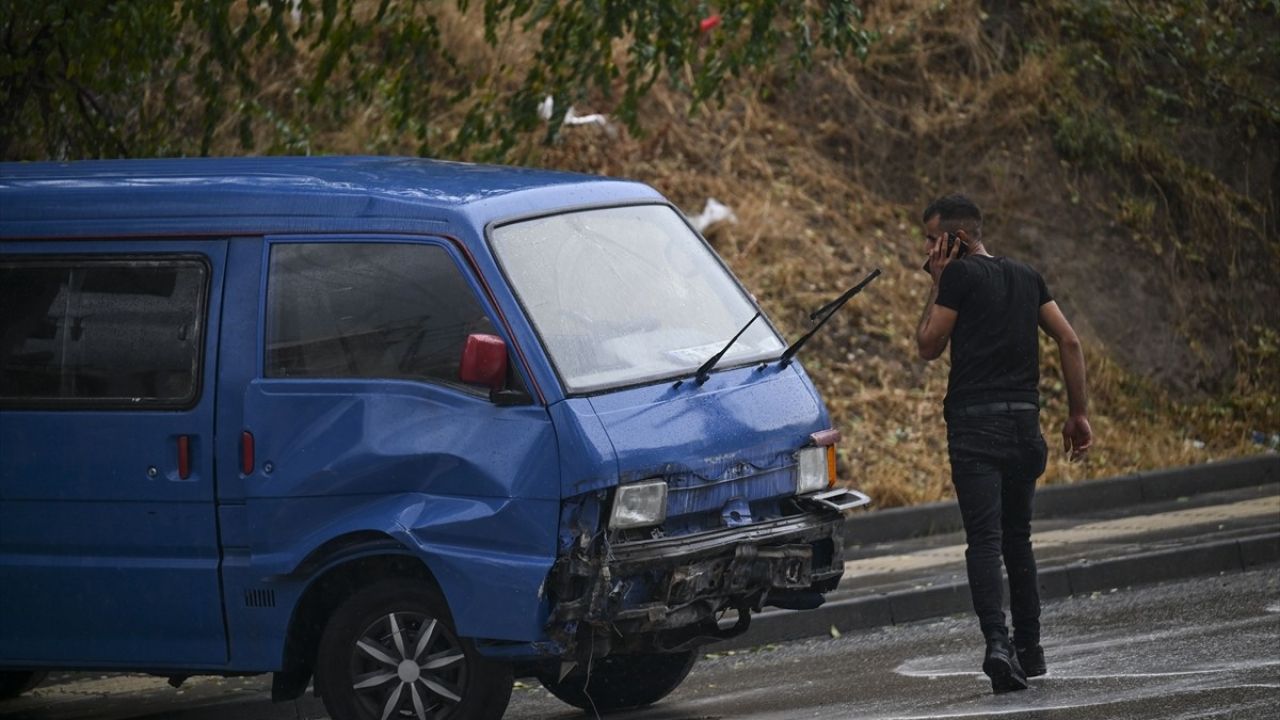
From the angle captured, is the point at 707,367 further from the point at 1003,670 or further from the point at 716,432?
the point at 1003,670

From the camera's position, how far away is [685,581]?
6598 mm

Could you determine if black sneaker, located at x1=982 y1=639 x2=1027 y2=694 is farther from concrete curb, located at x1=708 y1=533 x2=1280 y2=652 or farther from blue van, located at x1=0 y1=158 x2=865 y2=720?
concrete curb, located at x1=708 y1=533 x2=1280 y2=652

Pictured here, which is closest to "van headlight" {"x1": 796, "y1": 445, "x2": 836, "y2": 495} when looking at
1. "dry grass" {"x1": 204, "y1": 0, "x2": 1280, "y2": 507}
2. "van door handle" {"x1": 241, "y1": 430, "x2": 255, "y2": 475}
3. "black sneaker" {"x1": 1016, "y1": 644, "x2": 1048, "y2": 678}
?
"black sneaker" {"x1": 1016, "y1": 644, "x2": 1048, "y2": 678}

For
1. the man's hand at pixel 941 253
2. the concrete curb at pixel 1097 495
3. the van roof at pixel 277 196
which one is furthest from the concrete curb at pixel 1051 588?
the concrete curb at pixel 1097 495

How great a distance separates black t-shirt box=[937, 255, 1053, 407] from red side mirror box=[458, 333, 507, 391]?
1.82m

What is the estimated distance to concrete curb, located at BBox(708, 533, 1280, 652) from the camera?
30.7 ft

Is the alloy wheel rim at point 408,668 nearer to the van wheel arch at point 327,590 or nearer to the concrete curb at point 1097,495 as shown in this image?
the van wheel arch at point 327,590

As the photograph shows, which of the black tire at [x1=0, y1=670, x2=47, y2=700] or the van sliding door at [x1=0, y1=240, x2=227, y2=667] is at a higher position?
the van sliding door at [x1=0, y1=240, x2=227, y2=667]

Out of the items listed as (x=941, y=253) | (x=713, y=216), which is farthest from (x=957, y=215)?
(x=713, y=216)

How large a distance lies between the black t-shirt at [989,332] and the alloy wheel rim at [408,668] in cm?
215

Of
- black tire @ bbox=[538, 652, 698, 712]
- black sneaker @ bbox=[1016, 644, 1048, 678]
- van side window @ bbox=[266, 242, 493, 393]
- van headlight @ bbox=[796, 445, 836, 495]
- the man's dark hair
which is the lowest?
black tire @ bbox=[538, 652, 698, 712]

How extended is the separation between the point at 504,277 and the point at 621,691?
1911mm

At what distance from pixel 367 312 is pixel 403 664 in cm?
120

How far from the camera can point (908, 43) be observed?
18.5m
